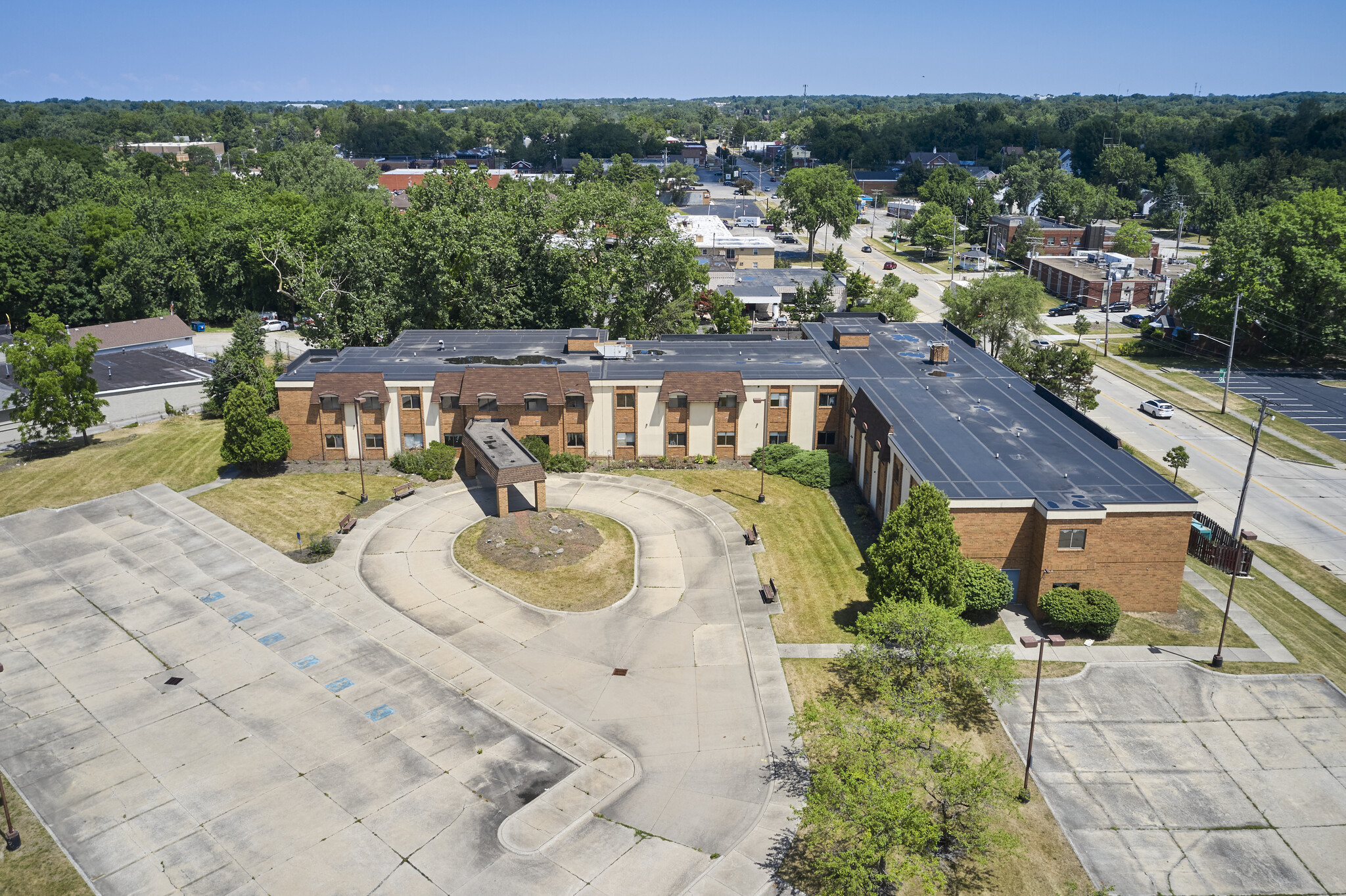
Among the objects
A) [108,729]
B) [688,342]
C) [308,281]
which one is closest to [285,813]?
[108,729]

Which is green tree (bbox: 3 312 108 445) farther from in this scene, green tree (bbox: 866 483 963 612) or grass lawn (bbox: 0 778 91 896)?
green tree (bbox: 866 483 963 612)

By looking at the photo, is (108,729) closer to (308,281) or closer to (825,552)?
(825,552)

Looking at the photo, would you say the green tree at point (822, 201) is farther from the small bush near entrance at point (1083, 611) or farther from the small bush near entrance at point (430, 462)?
the small bush near entrance at point (1083, 611)

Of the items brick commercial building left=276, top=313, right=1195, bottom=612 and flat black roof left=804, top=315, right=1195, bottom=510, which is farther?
flat black roof left=804, top=315, right=1195, bottom=510

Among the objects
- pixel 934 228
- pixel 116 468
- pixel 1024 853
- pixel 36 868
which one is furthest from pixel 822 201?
pixel 36 868

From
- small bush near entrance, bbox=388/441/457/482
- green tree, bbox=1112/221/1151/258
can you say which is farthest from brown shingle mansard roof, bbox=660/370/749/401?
green tree, bbox=1112/221/1151/258

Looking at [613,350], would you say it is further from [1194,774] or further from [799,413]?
[1194,774]
